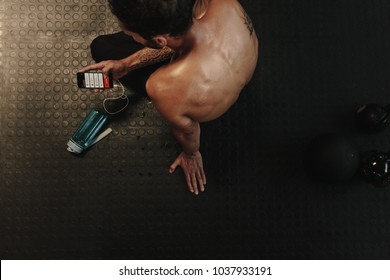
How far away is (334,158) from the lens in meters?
1.30

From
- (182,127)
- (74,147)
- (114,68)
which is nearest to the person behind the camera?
(182,127)

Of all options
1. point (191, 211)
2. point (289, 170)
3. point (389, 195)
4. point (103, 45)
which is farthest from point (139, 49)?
point (389, 195)

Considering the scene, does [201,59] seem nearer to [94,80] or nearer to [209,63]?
[209,63]

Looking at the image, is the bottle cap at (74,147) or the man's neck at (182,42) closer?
the man's neck at (182,42)

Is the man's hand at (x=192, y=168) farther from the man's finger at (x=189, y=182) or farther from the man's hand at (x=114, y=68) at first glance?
the man's hand at (x=114, y=68)

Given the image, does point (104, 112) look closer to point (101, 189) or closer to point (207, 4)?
point (101, 189)

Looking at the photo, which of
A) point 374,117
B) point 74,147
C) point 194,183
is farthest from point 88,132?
point 374,117

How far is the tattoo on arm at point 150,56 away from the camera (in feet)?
3.76

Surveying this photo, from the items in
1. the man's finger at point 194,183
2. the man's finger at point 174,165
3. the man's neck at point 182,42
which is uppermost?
the man's neck at point 182,42

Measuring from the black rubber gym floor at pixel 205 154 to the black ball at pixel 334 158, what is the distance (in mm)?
115

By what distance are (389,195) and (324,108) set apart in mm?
456

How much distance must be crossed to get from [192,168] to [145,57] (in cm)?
49

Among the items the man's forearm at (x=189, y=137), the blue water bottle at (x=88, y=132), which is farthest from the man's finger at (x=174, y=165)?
the blue water bottle at (x=88, y=132)

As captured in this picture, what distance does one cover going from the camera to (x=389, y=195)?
1.47m
